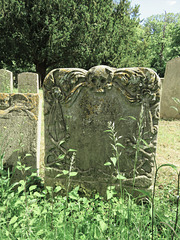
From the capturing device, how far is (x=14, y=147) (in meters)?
3.09

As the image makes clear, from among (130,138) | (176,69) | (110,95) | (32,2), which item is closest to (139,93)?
(110,95)

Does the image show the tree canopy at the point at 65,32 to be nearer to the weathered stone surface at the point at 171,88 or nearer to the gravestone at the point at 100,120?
the weathered stone surface at the point at 171,88

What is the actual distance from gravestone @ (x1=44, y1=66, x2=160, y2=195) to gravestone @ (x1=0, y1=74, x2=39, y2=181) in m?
0.34

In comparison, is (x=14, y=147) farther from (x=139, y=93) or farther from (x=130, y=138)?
(x=139, y=93)

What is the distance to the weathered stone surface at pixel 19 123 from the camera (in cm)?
294

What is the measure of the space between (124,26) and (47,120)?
16736mm

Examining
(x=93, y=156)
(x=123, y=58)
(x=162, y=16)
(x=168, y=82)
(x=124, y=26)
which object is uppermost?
(x=162, y=16)

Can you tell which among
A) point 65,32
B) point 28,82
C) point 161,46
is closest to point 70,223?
point 28,82

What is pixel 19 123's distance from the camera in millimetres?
3006

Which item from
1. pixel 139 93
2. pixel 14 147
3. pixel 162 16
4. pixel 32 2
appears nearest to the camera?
pixel 139 93

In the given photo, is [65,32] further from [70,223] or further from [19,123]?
[70,223]

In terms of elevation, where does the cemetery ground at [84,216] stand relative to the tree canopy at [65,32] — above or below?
below

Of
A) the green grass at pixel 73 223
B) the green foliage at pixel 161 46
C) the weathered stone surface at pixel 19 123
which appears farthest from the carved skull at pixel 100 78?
the green foliage at pixel 161 46

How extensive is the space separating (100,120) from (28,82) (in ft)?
22.4
